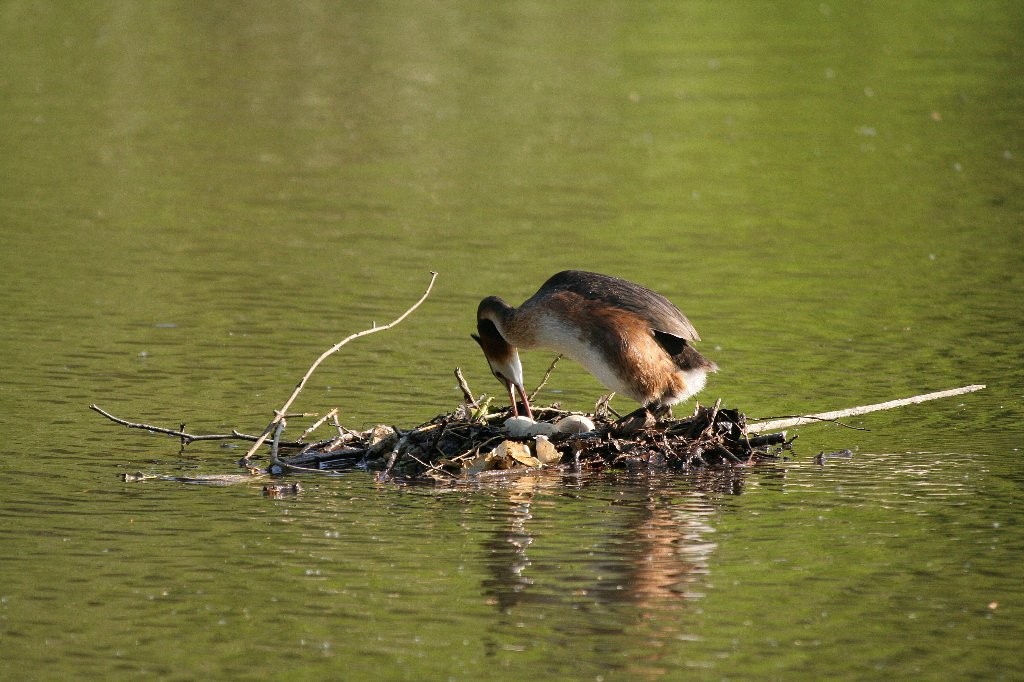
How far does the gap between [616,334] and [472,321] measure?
175 inches

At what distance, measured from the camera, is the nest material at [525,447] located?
10789mm

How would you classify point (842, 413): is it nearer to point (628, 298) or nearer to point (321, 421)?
point (628, 298)

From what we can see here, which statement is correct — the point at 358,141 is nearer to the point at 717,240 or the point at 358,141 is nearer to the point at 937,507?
the point at 717,240

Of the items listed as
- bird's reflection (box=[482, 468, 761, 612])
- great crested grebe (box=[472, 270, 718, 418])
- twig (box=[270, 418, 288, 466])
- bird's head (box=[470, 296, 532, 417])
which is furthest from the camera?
bird's head (box=[470, 296, 532, 417])

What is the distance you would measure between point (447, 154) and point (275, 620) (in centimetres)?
1564

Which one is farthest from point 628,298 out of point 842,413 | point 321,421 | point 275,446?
point 275,446

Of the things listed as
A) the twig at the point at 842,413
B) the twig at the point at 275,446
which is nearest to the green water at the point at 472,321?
the twig at the point at 842,413

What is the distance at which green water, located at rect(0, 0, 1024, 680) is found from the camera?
823 centimetres

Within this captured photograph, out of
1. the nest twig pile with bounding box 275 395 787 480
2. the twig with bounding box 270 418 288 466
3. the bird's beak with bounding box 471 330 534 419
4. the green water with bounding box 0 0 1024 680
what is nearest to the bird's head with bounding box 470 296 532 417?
the bird's beak with bounding box 471 330 534 419

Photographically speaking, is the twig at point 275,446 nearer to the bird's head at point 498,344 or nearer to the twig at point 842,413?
the bird's head at point 498,344

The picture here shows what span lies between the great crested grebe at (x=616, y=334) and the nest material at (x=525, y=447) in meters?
0.22

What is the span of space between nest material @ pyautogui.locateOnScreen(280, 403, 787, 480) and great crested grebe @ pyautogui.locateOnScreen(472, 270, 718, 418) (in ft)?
0.73

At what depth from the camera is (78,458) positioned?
11055mm

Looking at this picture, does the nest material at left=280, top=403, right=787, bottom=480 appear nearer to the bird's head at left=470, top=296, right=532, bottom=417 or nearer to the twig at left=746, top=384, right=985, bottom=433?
the twig at left=746, top=384, right=985, bottom=433
